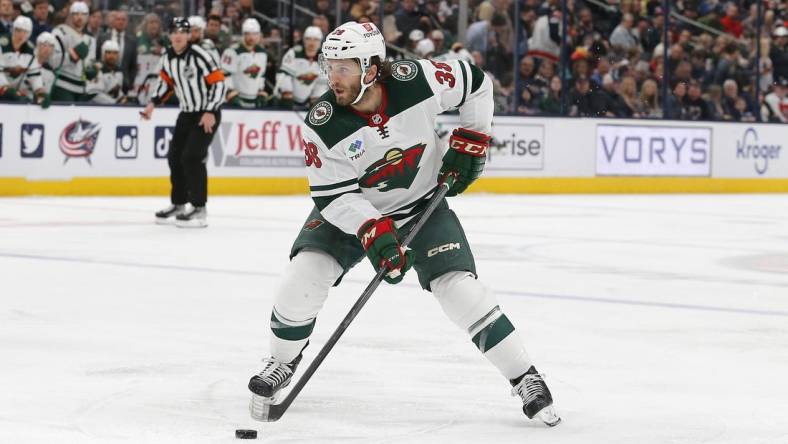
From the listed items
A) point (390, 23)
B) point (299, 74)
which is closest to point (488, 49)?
point (390, 23)

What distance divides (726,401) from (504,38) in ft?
37.3

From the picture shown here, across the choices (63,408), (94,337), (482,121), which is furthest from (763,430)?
(94,337)

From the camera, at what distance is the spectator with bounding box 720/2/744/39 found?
17.1m

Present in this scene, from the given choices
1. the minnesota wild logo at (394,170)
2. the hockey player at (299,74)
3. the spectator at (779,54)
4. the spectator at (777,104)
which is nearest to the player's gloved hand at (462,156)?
the minnesota wild logo at (394,170)

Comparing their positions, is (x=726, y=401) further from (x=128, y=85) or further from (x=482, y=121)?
(x=128, y=85)

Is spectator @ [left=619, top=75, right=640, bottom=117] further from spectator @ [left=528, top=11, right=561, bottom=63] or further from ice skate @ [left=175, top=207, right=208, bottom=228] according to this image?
ice skate @ [left=175, top=207, right=208, bottom=228]

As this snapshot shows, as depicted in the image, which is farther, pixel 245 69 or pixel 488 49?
pixel 488 49

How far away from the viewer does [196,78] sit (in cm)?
982

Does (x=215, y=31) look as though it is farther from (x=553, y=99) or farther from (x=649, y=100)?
(x=649, y=100)

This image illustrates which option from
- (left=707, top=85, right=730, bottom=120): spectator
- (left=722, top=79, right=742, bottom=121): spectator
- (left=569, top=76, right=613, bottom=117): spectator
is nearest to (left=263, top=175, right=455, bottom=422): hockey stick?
(left=569, top=76, right=613, bottom=117): spectator

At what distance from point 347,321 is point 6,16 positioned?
921cm

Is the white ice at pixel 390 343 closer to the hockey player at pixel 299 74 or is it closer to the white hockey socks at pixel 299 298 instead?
the white hockey socks at pixel 299 298

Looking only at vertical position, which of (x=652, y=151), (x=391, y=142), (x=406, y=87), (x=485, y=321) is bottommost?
(x=652, y=151)

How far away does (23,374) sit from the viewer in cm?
416
